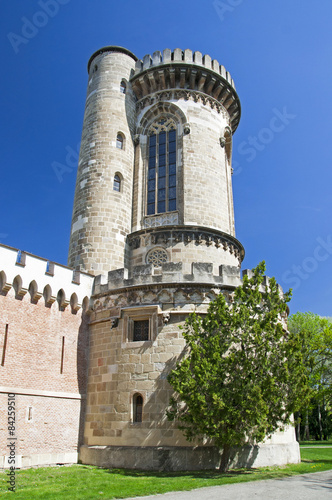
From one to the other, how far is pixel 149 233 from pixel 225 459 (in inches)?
452

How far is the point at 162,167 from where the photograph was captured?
2442cm

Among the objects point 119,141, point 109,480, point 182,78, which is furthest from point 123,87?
point 109,480

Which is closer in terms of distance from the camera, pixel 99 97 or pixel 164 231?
pixel 164 231

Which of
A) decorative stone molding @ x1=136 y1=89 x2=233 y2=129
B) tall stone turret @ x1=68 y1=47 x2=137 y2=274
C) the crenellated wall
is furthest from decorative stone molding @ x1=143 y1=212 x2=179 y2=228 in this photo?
decorative stone molding @ x1=136 y1=89 x2=233 y2=129

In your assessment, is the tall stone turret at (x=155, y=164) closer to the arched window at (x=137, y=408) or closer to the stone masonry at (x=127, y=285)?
the stone masonry at (x=127, y=285)

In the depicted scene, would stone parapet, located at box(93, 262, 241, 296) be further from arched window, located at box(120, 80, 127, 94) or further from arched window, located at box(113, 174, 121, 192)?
arched window, located at box(120, 80, 127, 94)

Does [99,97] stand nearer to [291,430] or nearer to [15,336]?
[15,336]

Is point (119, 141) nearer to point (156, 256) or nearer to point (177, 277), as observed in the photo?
point (156, 256)

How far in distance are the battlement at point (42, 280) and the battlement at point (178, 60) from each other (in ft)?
48.7

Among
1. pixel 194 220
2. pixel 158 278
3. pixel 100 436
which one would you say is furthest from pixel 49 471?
pixel 194 220

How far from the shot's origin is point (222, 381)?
44.4 ft

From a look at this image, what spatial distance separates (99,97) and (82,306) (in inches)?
526

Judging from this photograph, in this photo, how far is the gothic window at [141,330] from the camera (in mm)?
16344

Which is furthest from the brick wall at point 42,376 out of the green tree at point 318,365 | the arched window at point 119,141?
the arched window at point 119,141
